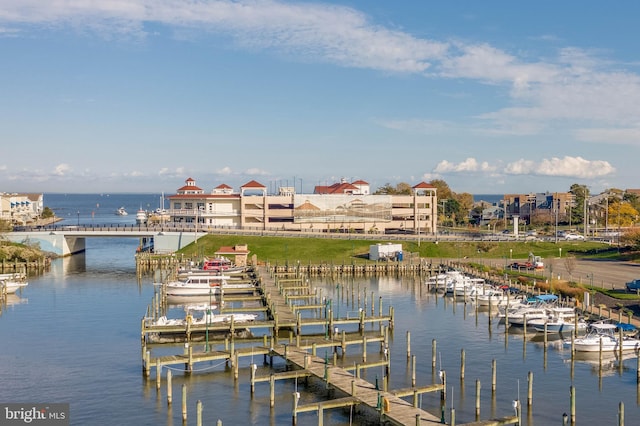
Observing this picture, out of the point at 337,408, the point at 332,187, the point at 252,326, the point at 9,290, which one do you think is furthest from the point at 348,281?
the point at 332,187

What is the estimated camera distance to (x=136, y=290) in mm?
98500

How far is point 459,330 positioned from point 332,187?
122m

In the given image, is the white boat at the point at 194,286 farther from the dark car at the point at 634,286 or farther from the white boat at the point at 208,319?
the dark car at the point at 634,286

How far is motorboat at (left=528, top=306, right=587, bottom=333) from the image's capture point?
2694 inches

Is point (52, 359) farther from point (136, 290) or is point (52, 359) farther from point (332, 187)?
point (332, 187)

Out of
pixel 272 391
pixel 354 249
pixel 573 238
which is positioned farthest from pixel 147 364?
pixel 573 238

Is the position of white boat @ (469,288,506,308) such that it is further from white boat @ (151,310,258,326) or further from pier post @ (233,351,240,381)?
pier post @ (233,351,240,381)

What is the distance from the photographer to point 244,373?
55219 millimetres

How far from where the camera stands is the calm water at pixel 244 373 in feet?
152

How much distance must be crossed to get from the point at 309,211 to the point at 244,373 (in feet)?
327

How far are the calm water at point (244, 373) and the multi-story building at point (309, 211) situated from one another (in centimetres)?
6653

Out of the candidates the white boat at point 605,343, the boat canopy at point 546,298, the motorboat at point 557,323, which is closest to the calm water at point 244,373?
the motorboat at point 557,323

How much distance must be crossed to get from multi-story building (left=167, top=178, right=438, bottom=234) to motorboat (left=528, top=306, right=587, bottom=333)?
80507 millimetres

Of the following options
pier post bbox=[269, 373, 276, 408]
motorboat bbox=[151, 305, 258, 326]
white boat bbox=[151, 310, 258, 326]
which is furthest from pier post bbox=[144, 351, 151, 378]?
pier post bbox=[269, 373, 276, 408]
